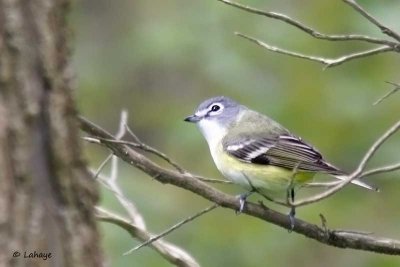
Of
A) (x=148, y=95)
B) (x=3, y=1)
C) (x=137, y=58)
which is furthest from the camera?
(x=148, y=95)

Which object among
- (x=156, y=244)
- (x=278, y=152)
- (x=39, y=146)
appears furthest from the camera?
(x=278, y=152)

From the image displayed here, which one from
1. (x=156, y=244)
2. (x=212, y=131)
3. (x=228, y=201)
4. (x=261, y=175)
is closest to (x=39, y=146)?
(x=228, y=201)

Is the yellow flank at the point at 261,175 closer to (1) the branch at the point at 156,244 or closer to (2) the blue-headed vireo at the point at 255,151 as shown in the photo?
(2) the blue-headed vireo at the point at 255,151

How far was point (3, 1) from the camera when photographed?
2.14 meters

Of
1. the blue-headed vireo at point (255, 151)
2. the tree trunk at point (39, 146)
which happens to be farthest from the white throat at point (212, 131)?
the tree trunk at point (39, 146)

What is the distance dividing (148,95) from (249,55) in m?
2.13

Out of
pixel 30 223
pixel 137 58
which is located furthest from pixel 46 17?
pixel 137 58

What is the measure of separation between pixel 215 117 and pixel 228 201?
6.59ft

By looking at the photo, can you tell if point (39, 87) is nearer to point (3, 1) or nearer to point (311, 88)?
point (3, 1)

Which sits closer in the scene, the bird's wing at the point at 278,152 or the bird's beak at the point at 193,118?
the bird's wing at the point at 278,152

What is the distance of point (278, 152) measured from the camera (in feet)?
16.1

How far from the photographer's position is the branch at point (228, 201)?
3.32 metres

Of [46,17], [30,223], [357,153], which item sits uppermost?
[46,17]

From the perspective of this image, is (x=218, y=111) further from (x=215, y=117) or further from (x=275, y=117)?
Result: (x=275, y=117)
